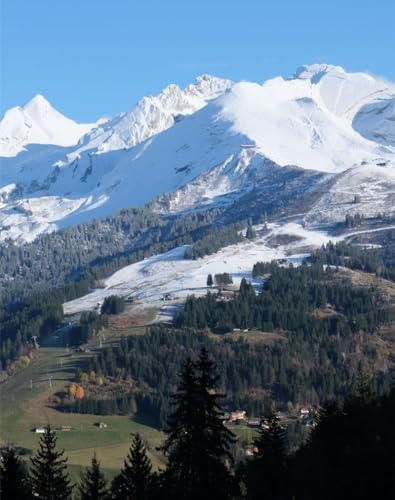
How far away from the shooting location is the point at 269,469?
65375mm

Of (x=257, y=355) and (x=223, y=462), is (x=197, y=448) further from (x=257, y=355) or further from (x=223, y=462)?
(x=257, y=355)

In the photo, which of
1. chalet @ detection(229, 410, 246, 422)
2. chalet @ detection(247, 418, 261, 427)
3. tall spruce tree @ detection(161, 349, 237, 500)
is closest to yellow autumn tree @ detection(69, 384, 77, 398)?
chalet @ detection(229, 410, 246, 422)

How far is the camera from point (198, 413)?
39.3 metres

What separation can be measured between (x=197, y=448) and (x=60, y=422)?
4505 inches

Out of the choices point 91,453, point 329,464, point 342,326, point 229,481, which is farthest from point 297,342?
point 229,481

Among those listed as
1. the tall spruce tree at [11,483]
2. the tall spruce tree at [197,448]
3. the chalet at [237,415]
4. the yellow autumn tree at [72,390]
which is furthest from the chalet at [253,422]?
the tall spruce tree at [197,448]

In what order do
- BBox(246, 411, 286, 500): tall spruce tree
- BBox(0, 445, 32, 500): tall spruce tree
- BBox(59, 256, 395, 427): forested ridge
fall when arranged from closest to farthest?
BBox(0, 445, 32, 500): tall spruce tree → BBox(246, 411, 286, 500): tall spruce tree → BBox(59, 256, 395, 427): forested ridge

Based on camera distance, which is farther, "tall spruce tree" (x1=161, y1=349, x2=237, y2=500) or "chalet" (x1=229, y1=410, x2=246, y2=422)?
"chalet" (x1=229, y1=410, x2=246, y2=422)

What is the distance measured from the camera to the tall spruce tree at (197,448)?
38781mm

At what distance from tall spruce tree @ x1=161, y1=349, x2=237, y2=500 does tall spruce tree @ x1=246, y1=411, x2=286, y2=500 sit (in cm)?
2037

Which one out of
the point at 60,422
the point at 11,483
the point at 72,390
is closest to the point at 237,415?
the point at 60,422

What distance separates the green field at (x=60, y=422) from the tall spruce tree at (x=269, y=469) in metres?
54.4

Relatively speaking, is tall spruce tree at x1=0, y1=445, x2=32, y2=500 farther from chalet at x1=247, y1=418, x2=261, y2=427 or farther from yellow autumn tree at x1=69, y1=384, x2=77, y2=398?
yellow autumn tree at x1=69, y1=384, x2=77, y2=398

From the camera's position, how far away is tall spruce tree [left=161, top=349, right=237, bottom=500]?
3878cm
